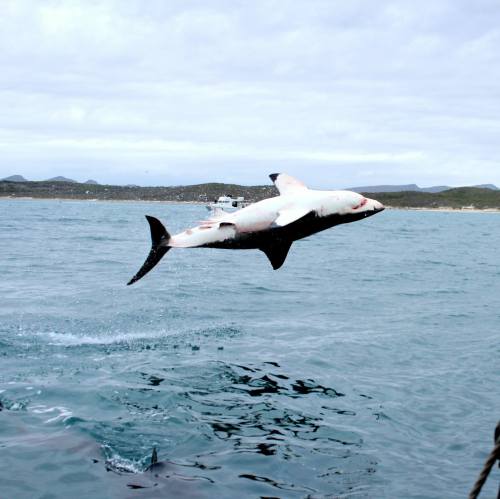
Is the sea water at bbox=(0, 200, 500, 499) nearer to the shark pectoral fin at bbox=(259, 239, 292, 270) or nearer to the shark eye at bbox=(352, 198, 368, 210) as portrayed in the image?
the shark pectoral fin at bbox=(259, 239, 292, 270)

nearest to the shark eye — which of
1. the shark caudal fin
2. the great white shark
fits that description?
the great white shark

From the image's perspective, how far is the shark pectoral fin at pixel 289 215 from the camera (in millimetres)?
8484

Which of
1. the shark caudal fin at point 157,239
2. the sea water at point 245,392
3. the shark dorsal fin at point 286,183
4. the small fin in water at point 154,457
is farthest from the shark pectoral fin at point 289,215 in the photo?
the small fin in water at point 154,457

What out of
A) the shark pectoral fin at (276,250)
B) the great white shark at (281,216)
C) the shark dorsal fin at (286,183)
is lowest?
the shark pectoral fin at (276,250)

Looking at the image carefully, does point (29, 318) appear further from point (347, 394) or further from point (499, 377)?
point (499, 377)

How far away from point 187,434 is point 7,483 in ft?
10.4

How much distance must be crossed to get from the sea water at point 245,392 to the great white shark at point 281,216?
12.0ft

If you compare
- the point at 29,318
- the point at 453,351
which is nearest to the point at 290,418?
the point at 453,351

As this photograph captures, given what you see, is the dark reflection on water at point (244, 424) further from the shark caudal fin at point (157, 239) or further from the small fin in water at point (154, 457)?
the shark caudal fin at point (157, 239)

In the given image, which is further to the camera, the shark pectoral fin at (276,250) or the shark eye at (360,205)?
the shark pectoral fin at (276,250)

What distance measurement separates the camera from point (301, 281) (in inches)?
1356

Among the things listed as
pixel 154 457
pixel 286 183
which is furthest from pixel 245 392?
pixel 286 183

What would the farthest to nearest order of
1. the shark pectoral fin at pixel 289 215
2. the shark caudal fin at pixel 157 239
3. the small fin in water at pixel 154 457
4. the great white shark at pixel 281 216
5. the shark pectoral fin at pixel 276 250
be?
1. the small fin in water at pixel 154 457
2. the shark caudal fin at pixel 157 239
3. the shark pectoral fin at pixel 276 250
4. the great white shark at pixel 281 216
5. the shark pectoral fin at pixel 289 215

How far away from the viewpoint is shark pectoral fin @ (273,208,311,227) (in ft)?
27.8
